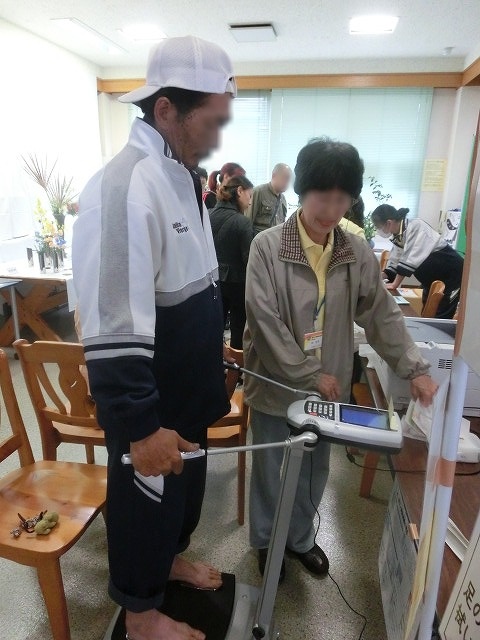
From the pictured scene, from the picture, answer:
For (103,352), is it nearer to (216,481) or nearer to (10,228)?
(216,481)

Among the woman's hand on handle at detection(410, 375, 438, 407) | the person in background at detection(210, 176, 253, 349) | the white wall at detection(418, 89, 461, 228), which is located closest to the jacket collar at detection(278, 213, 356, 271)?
the woman's hand on handle at detection(410, 375, 438, 407)

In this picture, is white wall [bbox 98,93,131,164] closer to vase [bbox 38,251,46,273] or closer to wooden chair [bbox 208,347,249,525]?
vase [bbox 38,251,46,273]

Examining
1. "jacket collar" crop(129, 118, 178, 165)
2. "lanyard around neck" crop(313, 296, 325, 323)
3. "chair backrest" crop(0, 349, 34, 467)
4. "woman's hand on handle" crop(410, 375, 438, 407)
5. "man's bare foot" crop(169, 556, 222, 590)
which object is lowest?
"man's bare foot" crop(169, 556, 222, 590)

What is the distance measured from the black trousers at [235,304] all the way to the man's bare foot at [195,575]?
71.6 inches

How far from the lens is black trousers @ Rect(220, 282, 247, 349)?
10.3ft

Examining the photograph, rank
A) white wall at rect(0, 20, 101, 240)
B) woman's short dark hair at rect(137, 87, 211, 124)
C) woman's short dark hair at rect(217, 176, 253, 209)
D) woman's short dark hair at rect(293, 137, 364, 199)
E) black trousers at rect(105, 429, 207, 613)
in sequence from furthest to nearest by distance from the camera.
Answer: white wall at rect(0, 20, 101, 240) < woman's short dark hair at rect(217, 176, 253, 209) < woman's short dark hair at rect(293, 137, 364, 199) < black trousers at rect(105, 429, 207, 613) < woman's short dark hair at rect(137, 87, 211, 124)

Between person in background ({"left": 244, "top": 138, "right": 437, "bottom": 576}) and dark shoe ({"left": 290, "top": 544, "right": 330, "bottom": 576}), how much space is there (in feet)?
1.74

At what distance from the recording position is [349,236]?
4.36 feet

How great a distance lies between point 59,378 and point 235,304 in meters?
1.80

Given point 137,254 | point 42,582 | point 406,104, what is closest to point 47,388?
point 42,582

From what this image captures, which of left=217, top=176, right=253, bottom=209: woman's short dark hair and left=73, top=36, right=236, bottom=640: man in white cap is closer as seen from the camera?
left=73, top=36, right=236, bottom=640: man in white cap

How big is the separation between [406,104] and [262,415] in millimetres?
5402

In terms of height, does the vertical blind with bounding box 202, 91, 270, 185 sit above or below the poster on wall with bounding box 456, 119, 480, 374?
above

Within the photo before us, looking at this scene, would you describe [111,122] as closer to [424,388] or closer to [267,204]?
[267,204]
